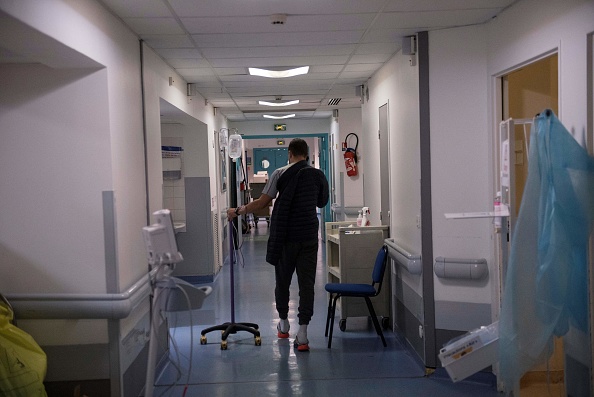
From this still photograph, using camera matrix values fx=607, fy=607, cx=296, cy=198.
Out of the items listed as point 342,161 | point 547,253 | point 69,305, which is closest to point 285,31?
point 69,305

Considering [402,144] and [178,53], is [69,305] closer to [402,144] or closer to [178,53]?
[178,53]

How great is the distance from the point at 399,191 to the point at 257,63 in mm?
1801

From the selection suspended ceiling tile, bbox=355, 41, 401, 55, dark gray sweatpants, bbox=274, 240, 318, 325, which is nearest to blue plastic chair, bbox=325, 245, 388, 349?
dark gray sweatpants, bbox=274, 240, 318, 325

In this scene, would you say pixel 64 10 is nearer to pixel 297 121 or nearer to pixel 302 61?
pixel 302 61

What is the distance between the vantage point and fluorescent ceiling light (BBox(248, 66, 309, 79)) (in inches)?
246

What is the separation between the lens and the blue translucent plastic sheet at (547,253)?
2857 millimetres

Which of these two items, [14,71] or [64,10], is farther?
[14,71]

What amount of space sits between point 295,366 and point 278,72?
10.2 ft

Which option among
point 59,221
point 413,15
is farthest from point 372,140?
point 59,221

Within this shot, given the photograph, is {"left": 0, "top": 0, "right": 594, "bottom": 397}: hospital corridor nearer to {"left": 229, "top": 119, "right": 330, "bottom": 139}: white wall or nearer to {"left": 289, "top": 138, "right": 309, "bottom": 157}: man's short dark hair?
{"left": 289, "top": 138, "right": 309, "bottom": 157}: man's short dark hair

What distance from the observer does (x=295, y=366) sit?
4820mm

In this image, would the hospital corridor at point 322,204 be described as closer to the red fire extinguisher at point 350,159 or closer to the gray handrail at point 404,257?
the gray handrail at point 404,257

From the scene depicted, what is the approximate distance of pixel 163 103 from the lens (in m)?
5.75

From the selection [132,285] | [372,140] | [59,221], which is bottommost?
[132,285]
